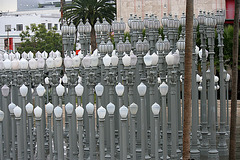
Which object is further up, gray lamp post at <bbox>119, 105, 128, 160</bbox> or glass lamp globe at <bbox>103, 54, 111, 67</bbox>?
glass lamp globe at <bbox>103, 54, 111, 67</bbox>

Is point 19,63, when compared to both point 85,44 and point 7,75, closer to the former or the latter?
point 7,75

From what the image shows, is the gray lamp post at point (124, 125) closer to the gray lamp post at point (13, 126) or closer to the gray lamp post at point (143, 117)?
the gray lamp post at point (143, 117)

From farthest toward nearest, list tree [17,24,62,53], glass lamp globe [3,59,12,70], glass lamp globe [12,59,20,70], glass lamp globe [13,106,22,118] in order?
tree [17,24,62,53]
glass lamp globe [3,59,12,70]
glass lamp globe [12,59,20,70]
glass lamp globe [13,106,22,118]

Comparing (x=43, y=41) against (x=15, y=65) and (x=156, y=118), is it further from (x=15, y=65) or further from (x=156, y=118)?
(x=156, y=118)

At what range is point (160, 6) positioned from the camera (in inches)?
1623

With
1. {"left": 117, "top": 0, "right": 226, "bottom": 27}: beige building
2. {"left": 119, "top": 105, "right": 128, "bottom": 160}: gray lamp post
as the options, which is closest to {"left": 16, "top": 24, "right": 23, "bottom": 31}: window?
{"left": 117, "top": 0, "right": 226, "bottom": 27}: beige building

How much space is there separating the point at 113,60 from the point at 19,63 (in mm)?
2001

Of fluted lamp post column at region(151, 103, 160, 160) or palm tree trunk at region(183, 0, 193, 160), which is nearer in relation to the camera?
palm tree trunk at region(183, 0, 193, 160)

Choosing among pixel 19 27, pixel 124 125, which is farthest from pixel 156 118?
pixel 19 27

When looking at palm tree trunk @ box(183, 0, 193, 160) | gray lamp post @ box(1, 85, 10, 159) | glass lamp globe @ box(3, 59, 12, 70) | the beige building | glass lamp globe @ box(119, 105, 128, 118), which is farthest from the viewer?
the beige building

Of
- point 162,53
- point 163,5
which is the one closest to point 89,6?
point 163,5

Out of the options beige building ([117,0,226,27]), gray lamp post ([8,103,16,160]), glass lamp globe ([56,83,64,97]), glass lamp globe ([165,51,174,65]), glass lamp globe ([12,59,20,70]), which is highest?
beige building ([117,0,226,27])

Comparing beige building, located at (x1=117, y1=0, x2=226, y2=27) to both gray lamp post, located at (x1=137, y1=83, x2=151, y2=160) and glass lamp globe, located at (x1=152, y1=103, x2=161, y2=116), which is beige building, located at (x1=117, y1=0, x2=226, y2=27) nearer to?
gray lamp post, located at (x1=137, y1=83, x2=151, y2=160)

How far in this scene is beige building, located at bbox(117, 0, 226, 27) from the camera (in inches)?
1574
